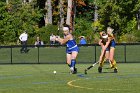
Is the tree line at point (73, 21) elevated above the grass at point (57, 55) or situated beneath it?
elevated above

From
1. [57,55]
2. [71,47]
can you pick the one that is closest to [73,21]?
[57,55]

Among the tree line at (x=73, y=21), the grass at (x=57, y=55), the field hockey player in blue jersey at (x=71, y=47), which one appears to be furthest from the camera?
the tree line at (x=73, y=21)

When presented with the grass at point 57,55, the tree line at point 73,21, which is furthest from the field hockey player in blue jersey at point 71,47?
the tree line at point 73,21

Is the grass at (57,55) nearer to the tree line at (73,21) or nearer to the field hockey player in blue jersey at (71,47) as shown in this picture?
the field hockey player in blue jersey at (71,47)

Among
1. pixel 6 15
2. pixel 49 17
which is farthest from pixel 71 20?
pixel 6 15

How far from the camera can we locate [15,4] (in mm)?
66438

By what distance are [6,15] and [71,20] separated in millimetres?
9639

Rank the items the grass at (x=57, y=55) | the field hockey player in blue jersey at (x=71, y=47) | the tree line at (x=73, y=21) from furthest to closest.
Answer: the tree line at (x=73, y=21), the grass at (x=57, y=55), the field hockey player in blue jersey at (x=71, y=47)

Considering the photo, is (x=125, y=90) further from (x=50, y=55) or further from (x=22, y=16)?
(x=22, y=16)

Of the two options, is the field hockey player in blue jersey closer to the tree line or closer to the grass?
the grass

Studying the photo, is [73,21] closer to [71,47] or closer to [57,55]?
[57,55]

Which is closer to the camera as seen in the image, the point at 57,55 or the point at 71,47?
the point at 71,47

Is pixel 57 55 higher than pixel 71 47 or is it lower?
lower

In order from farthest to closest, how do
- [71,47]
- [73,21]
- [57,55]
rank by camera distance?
[73,21] → [57,55] → [71,47]
